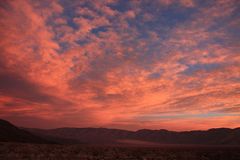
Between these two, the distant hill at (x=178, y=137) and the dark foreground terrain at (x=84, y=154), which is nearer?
the dark foreground terrain at (x=84, y=154)

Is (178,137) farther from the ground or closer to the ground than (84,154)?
farther from the ground

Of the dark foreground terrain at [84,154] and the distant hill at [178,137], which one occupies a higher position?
the distant hill at [178,137]

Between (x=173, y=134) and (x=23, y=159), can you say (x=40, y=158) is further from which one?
(x=173, y=134)

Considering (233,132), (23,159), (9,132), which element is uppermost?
(233,132)

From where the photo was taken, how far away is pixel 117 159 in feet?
105

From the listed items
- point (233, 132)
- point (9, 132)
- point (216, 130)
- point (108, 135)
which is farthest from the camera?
point (108, 135)

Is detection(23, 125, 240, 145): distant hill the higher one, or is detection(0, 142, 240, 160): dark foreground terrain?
detection(23, 125, 240, 145): distant hill

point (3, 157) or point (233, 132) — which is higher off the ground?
point (233, 132)

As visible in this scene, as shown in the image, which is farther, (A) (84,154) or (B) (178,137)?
(B) (178,137)

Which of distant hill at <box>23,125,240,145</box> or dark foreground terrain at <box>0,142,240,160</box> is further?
distant hill at <box>23,125,240,145</box>

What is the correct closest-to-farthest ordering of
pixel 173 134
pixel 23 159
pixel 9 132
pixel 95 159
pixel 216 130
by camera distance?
1. pixel 23 159
2. pixel 95 159
3. pixel 9 132
4. pixel 216 130
5. pixel 173 134

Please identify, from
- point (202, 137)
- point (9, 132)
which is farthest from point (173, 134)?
point (9, 132)

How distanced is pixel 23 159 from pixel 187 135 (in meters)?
152

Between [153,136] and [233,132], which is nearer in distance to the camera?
[233,132]
